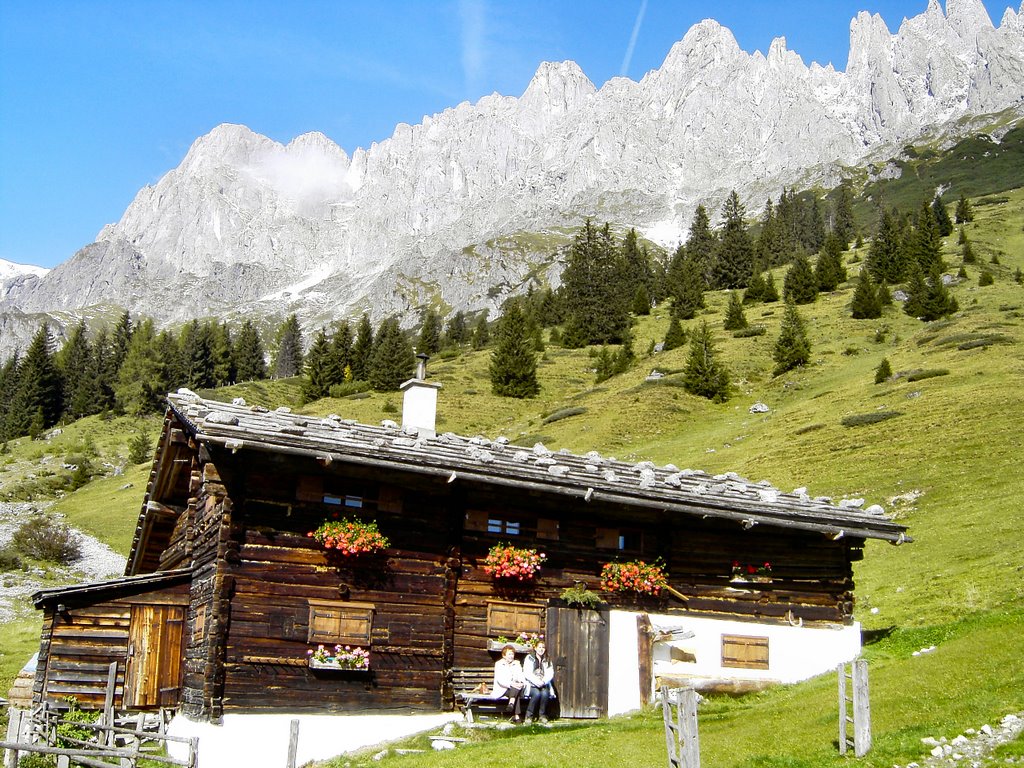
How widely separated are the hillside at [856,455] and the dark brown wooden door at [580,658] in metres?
1.44

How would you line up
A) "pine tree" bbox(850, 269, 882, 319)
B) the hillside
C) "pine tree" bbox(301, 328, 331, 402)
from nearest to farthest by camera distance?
the hillside < "pine tree" bbox(850, 269, 882, 319) < "pine tree" bbox(301, 328, 331, 402)

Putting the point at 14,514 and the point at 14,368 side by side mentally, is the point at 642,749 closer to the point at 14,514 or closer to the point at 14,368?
the point at 14,514

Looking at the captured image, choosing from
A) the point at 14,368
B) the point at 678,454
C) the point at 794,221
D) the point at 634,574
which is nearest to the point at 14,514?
the point at 678,454

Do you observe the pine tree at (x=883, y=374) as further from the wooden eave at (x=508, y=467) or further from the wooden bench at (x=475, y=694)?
the wooden bench at (x=475, y=694)

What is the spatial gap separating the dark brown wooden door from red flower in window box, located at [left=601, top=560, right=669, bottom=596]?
2.05 feet

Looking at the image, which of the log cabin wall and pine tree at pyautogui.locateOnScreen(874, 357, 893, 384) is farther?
pine tree at pyautogui.locateOnScreen(874, 357, 893, 384)

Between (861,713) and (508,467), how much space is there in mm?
8741

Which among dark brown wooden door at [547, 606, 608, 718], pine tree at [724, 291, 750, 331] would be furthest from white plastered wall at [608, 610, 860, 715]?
pine tree at [724, 291, 750, 331]

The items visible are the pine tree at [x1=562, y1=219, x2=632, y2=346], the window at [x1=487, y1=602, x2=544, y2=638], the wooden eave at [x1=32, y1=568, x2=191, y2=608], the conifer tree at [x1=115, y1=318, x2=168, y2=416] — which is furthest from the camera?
the conifer tree at [x1=115, y1=318, x2=168, y2=416]

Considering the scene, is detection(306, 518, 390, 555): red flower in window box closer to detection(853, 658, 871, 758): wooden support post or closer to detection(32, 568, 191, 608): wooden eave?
detection(32, 568, 191, 608): wooden eave

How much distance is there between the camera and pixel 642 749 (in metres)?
14.0

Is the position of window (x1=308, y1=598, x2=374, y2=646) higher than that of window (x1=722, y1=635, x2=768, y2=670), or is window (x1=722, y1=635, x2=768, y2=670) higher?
window (x1=308, y1=598, x2=374, y2=646)

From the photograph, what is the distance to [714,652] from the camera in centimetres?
1938

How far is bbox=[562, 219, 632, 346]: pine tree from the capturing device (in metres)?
103
